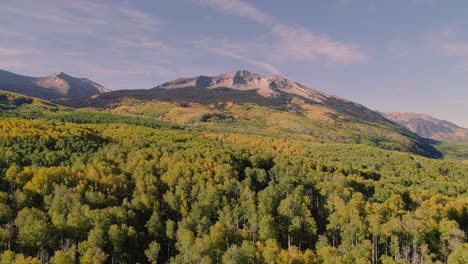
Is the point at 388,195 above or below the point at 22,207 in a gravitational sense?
above

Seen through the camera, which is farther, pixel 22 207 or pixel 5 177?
pixel 5 177

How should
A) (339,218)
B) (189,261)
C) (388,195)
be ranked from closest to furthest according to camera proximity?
(189,261)
(339,218)
(388,195)

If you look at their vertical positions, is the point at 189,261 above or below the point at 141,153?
below

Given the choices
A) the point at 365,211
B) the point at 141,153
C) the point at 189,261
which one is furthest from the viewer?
the point at 141,153

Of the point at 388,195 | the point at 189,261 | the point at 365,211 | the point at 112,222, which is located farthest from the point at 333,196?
the point at 112,222

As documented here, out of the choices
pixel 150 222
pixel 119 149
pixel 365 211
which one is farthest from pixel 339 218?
pixel 119 149

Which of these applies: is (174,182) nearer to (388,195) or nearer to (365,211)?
(365,211)

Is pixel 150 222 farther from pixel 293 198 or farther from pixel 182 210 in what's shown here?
pixel 293 198
